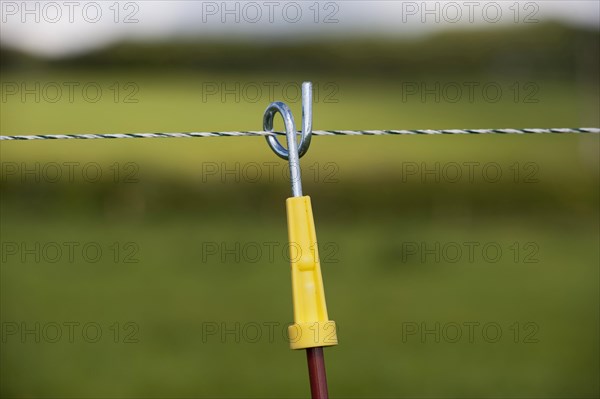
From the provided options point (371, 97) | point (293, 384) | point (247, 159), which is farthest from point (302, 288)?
point (371, 97)

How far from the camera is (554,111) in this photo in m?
2.18

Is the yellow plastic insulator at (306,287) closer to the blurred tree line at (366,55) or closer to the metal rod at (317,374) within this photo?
the metal rod at (317,374)

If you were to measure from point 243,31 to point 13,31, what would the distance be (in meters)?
0.56

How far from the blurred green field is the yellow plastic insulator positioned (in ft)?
2.53

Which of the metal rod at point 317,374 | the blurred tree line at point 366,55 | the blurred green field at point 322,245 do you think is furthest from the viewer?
the blurred tree line at point 366,55

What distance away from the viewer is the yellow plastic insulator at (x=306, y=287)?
35cm

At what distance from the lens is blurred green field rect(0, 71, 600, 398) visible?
3.96 feet

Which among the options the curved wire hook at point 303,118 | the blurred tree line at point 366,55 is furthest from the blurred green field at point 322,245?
the curved wire hook at point 303,118

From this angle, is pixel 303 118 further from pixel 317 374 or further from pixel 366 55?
pixel 366 55

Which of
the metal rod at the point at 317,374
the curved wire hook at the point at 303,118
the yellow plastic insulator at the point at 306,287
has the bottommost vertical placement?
the metal rod at the point at 317,374

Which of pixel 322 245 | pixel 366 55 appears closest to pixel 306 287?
pixel 322 245

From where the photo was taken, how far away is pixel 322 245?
169 cm

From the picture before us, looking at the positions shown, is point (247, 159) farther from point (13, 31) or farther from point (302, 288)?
point (302, 288)

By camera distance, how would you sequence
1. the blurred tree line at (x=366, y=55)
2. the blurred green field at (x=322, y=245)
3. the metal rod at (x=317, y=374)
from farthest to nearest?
the blurred tree line at (x=366, y=55)
the blurred green field at (x=322, y=245)
the metal rod at (x=317, y=374)
